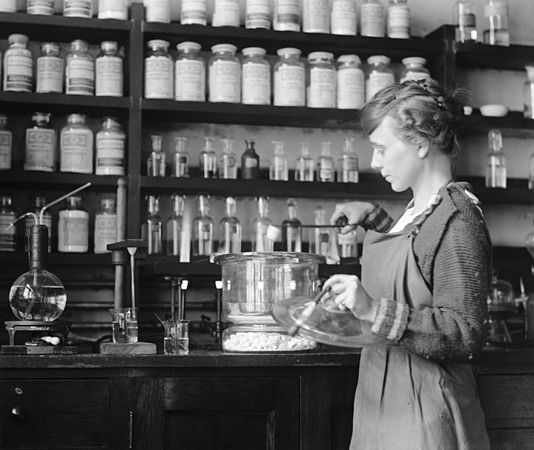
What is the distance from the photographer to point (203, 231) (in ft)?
9.33

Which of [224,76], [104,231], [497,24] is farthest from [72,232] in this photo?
[497,24]

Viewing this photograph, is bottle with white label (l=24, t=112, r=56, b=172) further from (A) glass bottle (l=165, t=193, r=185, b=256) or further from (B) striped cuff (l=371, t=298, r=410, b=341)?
(B) striped cuff (l=371, t=298, r=410, b=341)

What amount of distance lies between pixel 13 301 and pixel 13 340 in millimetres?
111

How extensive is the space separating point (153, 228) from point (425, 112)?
1.26 meters

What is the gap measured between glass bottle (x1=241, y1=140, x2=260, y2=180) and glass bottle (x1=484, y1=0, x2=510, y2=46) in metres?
0.91

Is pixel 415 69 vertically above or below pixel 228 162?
above

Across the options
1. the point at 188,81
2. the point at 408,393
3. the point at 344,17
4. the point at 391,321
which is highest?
the point at 344,17

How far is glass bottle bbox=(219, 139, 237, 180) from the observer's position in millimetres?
2861

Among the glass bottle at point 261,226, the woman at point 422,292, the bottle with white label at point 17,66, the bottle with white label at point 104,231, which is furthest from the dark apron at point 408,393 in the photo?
the bottle with white label at point 17,66

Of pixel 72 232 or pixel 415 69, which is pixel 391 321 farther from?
pixel 415 69

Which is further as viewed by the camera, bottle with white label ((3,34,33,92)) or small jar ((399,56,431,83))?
small jar ((399,56,431,83))

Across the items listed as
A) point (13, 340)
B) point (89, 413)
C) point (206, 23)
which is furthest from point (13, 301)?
point (206, 23)

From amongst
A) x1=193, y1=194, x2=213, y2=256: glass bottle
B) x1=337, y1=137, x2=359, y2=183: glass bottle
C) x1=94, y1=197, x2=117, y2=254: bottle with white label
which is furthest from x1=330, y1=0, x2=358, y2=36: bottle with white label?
x1=94, y1=197, x2=117, y2=254: bottle with white label

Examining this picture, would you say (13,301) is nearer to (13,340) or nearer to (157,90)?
(13,340)
